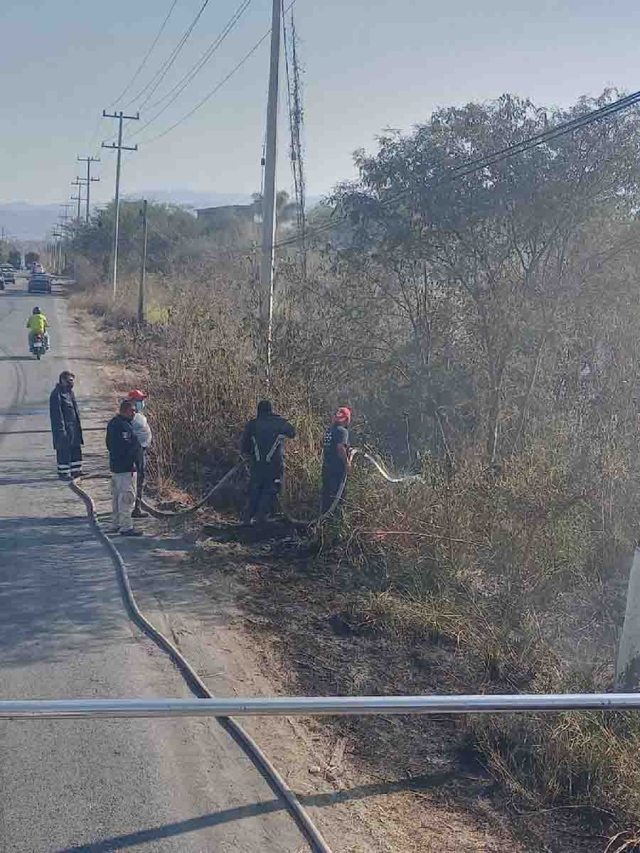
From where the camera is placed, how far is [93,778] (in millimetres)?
5469

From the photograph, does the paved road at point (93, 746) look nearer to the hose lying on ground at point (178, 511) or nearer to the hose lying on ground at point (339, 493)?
the hose lying on ground at point (178, 511)

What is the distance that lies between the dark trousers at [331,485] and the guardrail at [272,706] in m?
6.93

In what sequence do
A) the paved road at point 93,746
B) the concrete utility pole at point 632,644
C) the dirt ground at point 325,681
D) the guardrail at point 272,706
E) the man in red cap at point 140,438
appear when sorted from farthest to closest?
1. the man in red cap at point 140,438
2. the concrete utility pole at point 632,644
3. the dirt ground at point 325,681
4. the paved road at point 93,746
5. the guardrail at point 272,706

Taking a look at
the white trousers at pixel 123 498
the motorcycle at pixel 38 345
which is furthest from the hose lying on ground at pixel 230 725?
the motorcycle at pixel 38 345


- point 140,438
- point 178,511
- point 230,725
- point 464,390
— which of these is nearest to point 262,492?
point 178,511

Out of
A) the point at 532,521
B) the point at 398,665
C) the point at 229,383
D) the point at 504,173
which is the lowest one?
the point at 398,665

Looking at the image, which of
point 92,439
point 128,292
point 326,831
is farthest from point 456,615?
point 128,292

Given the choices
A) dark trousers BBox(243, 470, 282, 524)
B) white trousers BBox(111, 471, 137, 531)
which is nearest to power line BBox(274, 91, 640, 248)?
dark trousers BBox(243, 470, 282, 524)

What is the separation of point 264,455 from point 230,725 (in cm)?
526

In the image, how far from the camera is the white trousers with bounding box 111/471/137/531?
36.1 ft

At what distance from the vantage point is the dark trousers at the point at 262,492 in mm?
11328

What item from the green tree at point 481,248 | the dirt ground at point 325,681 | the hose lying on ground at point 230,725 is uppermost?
the green tree at point 481,248

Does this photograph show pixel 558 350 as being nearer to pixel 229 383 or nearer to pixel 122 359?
pixel 229 383

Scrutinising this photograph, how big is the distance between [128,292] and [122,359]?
16783 mm
